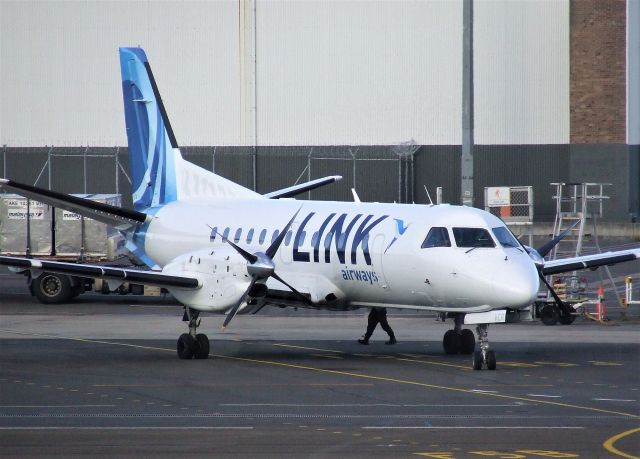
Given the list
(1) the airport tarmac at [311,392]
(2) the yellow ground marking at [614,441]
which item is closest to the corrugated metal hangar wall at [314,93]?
(1) the airport tarmac at [311,392]

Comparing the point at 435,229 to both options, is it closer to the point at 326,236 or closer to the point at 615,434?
the point at 326,236

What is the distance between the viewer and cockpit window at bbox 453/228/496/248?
21.5 meters

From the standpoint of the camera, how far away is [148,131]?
28.4 metres

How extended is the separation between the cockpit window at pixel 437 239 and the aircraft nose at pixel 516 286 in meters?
1.40

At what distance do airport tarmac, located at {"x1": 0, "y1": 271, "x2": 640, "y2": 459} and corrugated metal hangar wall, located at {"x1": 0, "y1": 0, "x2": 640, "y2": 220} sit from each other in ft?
91.8

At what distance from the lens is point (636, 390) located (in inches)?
731

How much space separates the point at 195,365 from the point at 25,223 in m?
15.0

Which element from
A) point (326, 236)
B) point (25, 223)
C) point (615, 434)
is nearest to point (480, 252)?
point (326, 236)

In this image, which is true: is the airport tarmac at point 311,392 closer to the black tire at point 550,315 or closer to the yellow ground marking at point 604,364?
the yellow ground marking at point 604,364

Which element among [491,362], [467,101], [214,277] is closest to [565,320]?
[467,101]

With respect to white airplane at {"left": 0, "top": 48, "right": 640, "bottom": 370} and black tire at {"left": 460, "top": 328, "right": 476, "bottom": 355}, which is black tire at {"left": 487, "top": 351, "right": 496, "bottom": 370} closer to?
white airplane at {"left": 0, "top": 48, "right": 640, "bottom": 370}

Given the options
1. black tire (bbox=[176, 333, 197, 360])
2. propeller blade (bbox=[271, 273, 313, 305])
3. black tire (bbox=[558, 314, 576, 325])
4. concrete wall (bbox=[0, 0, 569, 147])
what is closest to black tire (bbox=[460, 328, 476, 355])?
propeller blade (bbox=[271, 273, 313, 305])

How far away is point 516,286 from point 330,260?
427 centimetres

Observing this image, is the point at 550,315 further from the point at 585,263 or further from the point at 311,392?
the point at 311,392
